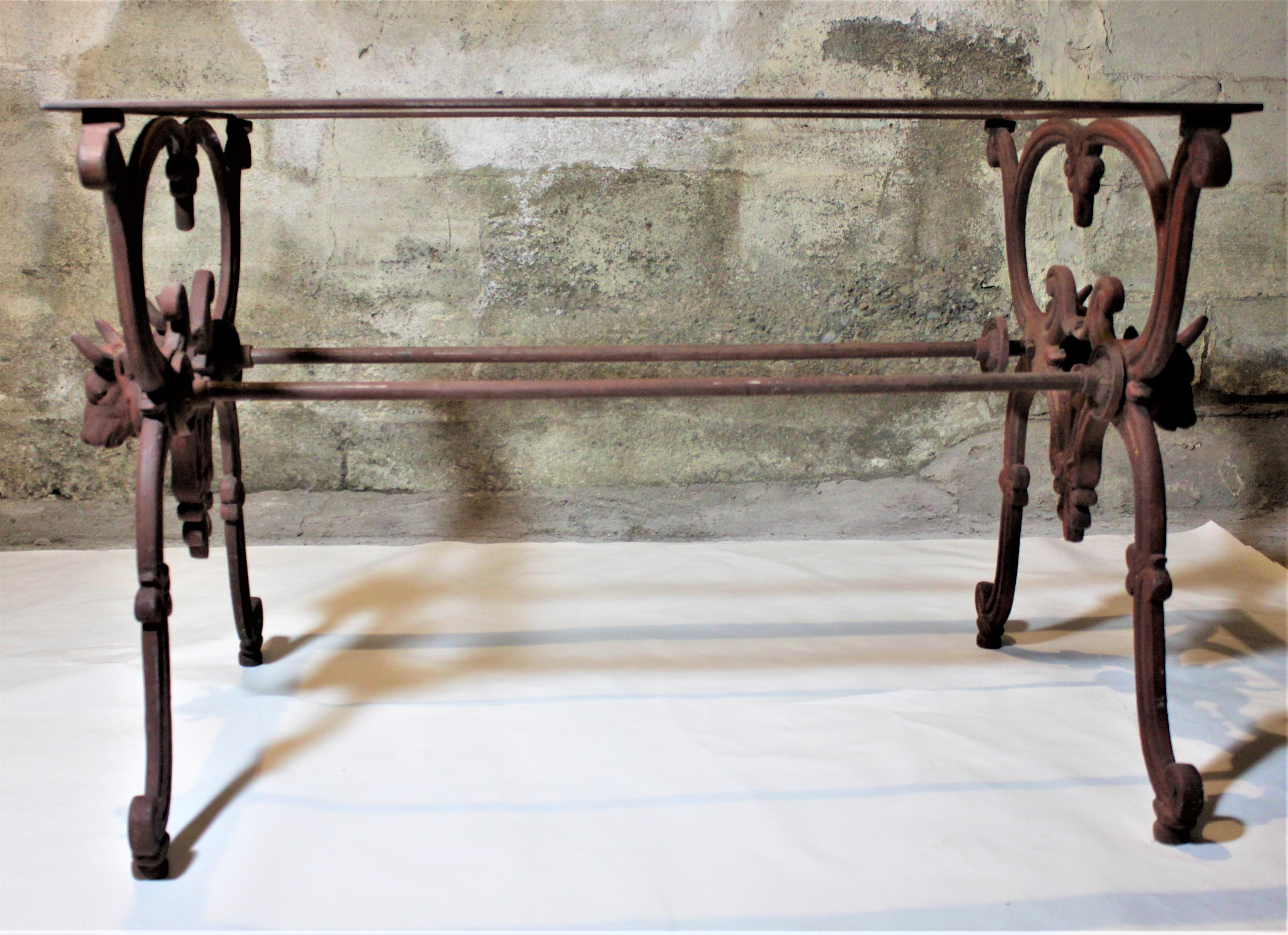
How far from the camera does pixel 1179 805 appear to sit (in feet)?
4.21

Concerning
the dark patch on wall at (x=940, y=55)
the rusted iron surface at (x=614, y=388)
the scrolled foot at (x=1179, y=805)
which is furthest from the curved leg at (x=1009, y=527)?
the dark patch on wall at (x=940, y=55)

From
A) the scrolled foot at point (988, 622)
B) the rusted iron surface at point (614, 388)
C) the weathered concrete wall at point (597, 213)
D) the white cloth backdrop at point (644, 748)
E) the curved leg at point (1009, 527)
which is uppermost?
the weathered concrete wall at point (597, 213)

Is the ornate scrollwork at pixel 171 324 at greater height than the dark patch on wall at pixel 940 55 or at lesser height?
lesser

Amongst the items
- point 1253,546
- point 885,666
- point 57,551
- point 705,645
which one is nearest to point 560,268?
point 705,645

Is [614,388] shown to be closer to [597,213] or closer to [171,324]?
[171,324]

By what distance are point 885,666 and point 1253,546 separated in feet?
4.21

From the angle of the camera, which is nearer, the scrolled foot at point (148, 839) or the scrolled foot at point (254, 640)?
the scrolled foot at point (148, 839)

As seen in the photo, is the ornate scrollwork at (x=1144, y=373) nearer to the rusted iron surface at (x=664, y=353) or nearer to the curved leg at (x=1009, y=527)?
the curved leg at (x=1009, y=527)

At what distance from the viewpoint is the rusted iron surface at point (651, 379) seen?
124 cm

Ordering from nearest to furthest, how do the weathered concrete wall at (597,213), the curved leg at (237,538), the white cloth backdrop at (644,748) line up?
1. the white cloth backdrop at (644,748)
2. the curved leg at (237,538)
3. the weathered concrete wall at (597,213)

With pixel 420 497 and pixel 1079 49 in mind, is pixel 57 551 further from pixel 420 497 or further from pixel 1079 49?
pixel 1079 49

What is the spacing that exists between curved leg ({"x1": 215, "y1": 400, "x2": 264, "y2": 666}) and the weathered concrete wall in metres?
0.66

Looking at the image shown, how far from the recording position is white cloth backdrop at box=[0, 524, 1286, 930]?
3.92 ft

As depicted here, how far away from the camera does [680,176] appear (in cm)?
230
